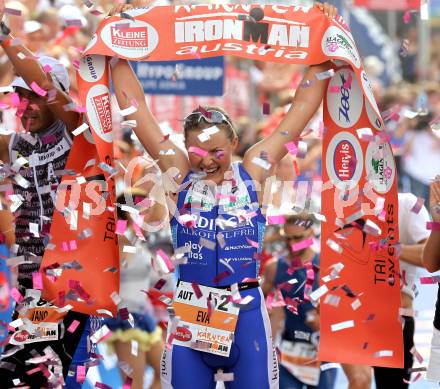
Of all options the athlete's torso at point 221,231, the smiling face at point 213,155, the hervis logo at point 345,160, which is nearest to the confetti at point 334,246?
the hervis logo at point 345,160

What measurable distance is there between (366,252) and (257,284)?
75 cm

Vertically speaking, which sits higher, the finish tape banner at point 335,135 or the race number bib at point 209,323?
the finish tape banner at point 335,135

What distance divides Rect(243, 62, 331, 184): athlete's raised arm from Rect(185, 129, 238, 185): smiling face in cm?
15

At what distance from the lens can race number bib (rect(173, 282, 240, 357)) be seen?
20.3 ft

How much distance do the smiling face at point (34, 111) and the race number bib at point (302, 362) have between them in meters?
2.89

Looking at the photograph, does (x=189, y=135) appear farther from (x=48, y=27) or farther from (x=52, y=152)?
(x=48, y=27)

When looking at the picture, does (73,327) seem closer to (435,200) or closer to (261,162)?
(261,162)

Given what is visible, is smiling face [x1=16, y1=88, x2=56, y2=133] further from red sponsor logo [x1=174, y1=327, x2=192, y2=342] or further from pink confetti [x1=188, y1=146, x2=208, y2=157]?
red sponsor logo [x1=174, y1=327, x2=192, y2=342]

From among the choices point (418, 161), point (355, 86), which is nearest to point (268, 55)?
point (355, 86)

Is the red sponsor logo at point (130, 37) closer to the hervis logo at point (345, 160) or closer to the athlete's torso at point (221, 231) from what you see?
the athlete's torso at point (221, 231)

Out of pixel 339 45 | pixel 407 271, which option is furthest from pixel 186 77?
pixel 339 45

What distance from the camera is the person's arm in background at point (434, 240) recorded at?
238 inches

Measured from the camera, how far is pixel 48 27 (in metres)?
10.6

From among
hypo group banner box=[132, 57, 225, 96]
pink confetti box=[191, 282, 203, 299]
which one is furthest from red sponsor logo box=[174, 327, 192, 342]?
hypo group banner box=[132, 57, 225, 96]
